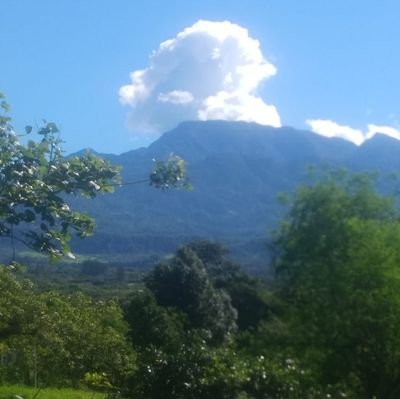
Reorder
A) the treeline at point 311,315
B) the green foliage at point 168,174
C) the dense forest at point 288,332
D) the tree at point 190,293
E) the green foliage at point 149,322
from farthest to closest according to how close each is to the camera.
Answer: the tree at point 190,293, the green foliage at point 149,322, the treeline at point 311,315, the dense forest at point 288,332, the green foliage at point 168,174

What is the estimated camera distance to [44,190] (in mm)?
6031

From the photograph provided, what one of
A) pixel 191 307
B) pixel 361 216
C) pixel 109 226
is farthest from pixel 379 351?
pixel 109 226

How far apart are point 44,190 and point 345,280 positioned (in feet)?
53.6

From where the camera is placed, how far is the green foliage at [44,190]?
602 cm

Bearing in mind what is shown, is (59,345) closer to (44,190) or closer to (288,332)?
(288,332)

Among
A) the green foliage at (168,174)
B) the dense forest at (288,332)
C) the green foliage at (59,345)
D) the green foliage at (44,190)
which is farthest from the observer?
the green foliage at (59,345)

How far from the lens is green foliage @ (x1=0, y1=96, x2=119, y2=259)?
237 inches

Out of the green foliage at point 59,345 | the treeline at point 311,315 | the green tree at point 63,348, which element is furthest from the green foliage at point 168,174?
the green tree at point 63,348

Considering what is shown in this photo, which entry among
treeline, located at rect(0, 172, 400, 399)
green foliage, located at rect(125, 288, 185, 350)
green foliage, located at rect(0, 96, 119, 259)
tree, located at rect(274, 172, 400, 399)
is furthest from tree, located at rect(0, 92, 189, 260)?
green foliage, located at rect(125, 288, 185, 350)

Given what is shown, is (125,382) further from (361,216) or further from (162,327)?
(162,327)

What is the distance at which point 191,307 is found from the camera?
44500 mm

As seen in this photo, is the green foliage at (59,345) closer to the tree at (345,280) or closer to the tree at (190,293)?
the tree at (345,280)

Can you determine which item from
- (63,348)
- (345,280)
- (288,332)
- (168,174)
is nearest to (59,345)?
(63,348)

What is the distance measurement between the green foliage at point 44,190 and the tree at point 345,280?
1355cm
